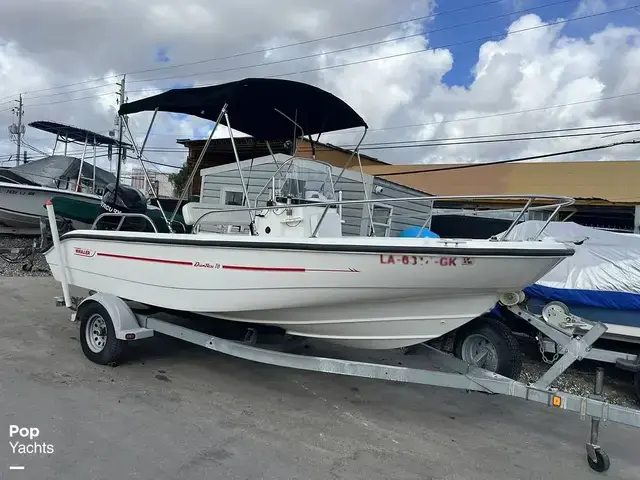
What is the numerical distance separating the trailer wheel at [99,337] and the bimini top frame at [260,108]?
1.18 m

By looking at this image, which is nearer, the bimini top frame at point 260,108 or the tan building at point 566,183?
the bimini top frame at point 260,108

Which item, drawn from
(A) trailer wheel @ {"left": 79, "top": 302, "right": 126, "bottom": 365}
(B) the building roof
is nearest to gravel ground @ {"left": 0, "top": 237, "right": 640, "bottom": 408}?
(A) trailer wheel @ {"left": 79, "top": 302, "right": 126, "bottom": 365}

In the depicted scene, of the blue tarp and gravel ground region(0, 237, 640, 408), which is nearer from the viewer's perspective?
gravel ground region(0, 237, 640, 408)

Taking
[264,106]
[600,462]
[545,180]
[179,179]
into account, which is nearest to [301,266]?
[264,106]

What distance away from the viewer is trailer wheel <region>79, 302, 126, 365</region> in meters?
5.12

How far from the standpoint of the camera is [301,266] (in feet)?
13.1

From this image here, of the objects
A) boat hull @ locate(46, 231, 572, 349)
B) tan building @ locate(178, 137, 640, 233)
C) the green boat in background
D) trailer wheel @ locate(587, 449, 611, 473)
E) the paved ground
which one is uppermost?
tan building @ locate(178, 137, 640, 233)

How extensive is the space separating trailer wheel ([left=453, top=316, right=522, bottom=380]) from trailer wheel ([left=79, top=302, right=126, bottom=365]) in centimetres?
337

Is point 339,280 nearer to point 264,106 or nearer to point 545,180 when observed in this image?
point 264,106

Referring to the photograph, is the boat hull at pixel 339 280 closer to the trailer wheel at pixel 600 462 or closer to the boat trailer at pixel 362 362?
the boat trailer at pixel 362 362

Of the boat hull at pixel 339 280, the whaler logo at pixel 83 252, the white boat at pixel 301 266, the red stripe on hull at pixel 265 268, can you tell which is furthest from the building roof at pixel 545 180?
the red stripe on hull at pixel 265 268

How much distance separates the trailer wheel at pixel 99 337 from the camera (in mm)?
5117

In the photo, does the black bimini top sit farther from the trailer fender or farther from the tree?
the tree

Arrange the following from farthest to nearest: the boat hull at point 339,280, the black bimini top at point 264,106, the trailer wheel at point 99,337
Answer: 1. the trailer wheel at point 99,337
2. the black bimini top at point 264,106
3. the boat hull at point 339,280
